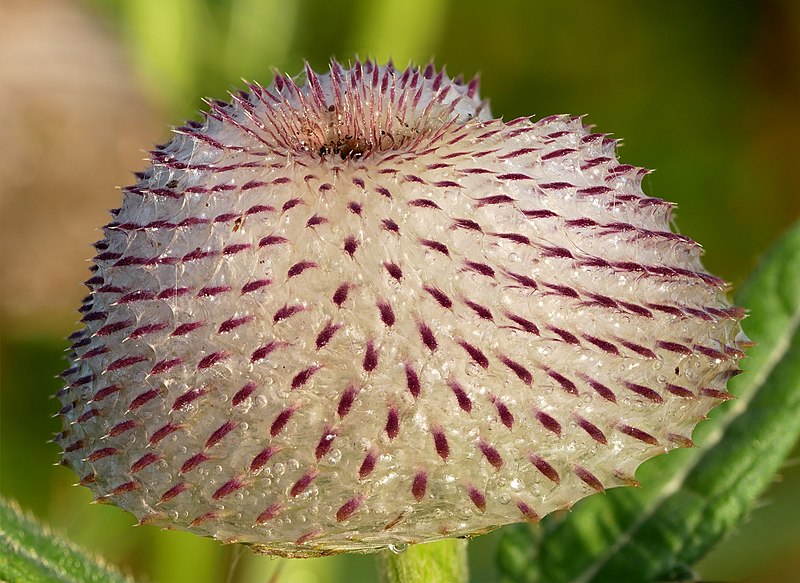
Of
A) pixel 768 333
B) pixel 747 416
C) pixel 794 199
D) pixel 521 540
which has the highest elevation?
pixel 794 199

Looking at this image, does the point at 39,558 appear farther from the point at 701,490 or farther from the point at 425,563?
the point at 701,490

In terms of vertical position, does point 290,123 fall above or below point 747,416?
above

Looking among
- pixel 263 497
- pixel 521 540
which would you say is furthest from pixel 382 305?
pixel 521 540

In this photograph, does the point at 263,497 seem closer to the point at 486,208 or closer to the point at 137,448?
the point at 137,448

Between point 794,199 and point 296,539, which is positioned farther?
point 794,199

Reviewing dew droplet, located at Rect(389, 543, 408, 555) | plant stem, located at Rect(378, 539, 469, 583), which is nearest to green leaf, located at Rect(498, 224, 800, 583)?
plant stem, located at Rect(378, 539, 469, 583)

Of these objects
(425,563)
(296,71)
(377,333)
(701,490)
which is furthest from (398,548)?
(296,71)

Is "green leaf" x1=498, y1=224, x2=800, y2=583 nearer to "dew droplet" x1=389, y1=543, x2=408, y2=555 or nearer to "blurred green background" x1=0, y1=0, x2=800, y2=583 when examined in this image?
"dew droplet" x1=389, y1=543, x2=408, y2=555
